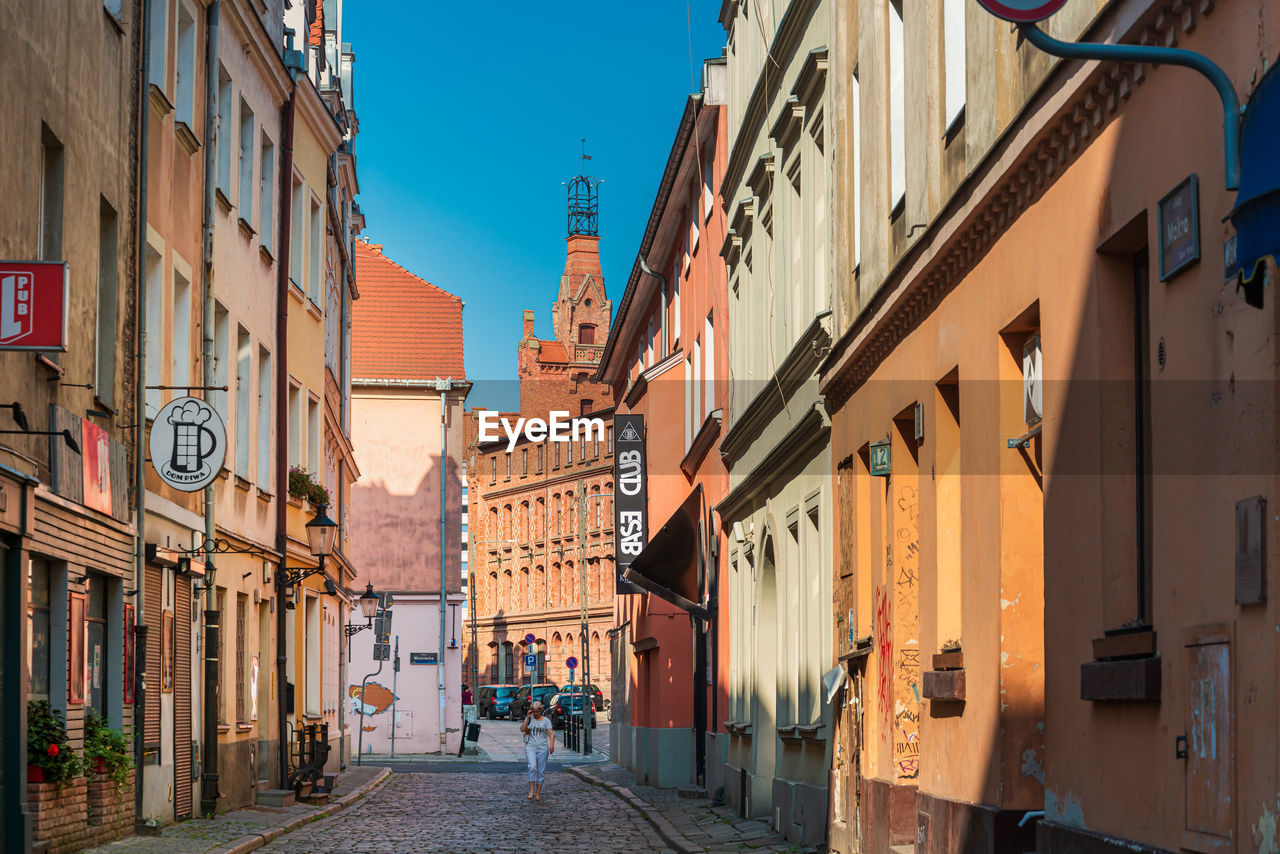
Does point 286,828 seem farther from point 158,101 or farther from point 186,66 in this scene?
point 186,66

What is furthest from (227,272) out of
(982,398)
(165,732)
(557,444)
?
(557,444)

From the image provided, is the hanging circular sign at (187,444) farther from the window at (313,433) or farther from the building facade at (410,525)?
the building facade at (410,525)

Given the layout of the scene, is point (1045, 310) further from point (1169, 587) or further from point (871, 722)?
point (871, 722)

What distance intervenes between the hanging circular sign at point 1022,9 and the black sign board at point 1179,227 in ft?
3.49

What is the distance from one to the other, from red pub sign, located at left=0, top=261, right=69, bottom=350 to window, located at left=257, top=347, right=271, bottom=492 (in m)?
13.2

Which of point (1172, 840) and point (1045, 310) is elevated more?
point (1045, 310)

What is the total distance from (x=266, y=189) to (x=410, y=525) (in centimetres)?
2733

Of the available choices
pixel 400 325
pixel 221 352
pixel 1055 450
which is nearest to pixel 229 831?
pixel 221 352

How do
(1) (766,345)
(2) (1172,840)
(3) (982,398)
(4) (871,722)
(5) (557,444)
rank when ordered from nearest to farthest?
1. (2) (1172,840)
2. (3) (982,398)
3. (4) (871,722)
4. (1) (766,345)
5. (5) (557,444)

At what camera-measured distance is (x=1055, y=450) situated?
8867 mm

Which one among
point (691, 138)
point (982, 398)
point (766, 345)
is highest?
point (691, 138)

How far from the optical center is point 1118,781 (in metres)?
7.77

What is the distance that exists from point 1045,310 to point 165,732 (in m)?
13.4

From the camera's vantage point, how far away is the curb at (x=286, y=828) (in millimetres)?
16797
